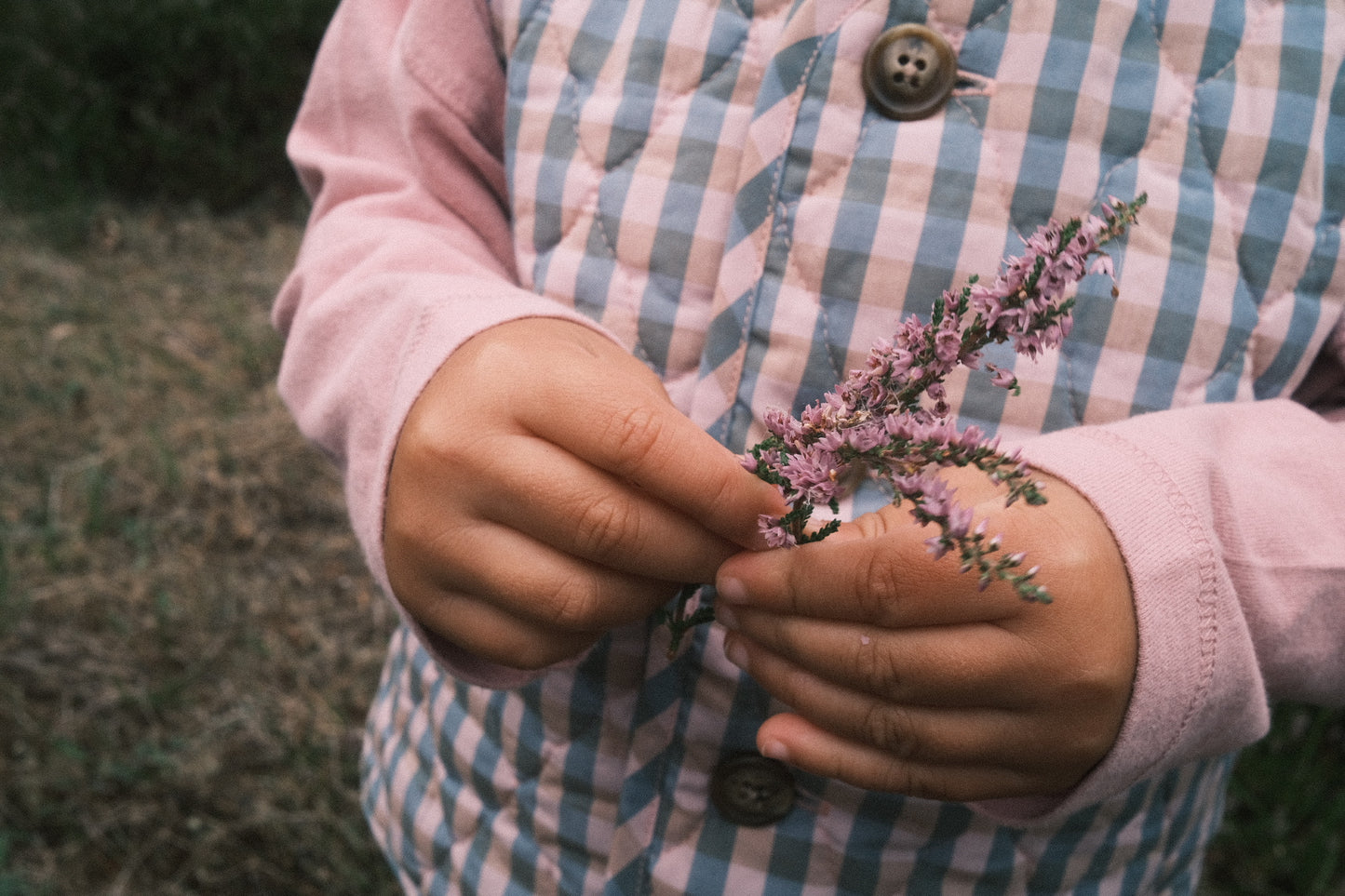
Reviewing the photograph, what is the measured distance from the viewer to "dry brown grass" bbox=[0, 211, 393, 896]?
169 centimetres

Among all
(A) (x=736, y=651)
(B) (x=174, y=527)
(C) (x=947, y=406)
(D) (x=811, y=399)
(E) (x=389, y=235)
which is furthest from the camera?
(B) (x=174, y=527)

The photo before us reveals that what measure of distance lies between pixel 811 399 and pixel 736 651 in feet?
0.85

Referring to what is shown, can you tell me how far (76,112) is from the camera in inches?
149

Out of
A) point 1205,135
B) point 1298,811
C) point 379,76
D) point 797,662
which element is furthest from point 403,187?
point 1298,811

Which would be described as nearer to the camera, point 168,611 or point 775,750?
point 775,750

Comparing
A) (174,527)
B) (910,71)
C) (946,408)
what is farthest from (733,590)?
(174,527)

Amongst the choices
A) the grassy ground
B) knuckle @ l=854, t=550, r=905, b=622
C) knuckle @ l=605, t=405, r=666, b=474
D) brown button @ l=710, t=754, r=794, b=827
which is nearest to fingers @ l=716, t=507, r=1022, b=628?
knuckle @ l=854, t=550, r=905, b=622

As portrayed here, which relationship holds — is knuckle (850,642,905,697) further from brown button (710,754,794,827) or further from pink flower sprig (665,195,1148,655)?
brown button (710,754,794,827)

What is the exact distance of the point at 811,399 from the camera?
A: 889 millimetres

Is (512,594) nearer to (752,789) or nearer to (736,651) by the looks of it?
(736,651)

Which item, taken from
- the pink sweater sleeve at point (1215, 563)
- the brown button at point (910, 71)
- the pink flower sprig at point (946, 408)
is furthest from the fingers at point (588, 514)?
the brown button at point (910, 71)

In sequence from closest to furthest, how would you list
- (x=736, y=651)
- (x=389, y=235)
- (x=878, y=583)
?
(x=878, y=583)
(x=736, y=651)
(x=389, y=235)

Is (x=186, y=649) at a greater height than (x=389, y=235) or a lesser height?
lesser

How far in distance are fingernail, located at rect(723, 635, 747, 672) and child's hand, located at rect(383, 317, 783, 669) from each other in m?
0.07
